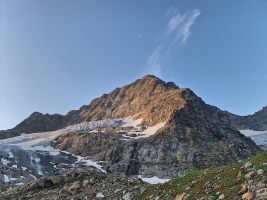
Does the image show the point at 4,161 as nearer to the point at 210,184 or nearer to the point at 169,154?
the point at 169,154

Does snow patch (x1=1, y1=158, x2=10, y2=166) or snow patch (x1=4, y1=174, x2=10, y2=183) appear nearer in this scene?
snow patch (x1=4, y1=174, x2=10, y2=183)

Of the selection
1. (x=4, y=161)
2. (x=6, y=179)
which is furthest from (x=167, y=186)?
(x=4, y=161)

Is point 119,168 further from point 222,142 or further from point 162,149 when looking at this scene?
point 222,142

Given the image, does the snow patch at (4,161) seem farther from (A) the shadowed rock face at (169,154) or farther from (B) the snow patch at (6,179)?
(A) the shadowed rock face at (169,154)

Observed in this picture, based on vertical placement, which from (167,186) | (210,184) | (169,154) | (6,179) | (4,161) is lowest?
(210,184)

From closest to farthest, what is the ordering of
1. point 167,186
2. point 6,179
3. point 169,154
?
point 167,186 → point 6,179 → point 169,154

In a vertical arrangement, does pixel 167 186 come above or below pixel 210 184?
above

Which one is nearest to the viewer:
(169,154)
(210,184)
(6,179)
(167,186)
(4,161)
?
(210,184)

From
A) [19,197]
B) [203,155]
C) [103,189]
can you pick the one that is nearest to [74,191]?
[103,189]

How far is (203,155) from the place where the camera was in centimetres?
17962

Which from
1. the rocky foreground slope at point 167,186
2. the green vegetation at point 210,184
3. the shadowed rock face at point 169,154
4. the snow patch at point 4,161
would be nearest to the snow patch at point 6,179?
the snow patch at point 4,161

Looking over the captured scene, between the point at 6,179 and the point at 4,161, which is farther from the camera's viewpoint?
the point at 4,161

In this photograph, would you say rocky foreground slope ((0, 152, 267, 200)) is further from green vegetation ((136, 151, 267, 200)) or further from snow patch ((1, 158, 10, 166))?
snow patch ((1, 158, 10, 166))

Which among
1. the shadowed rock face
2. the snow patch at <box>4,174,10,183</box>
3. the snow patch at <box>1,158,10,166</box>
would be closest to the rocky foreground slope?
the snow patch at <box>4,174,10,183</box>
